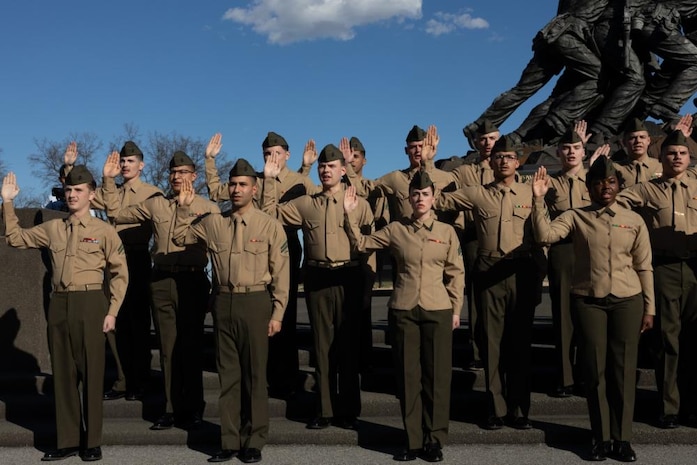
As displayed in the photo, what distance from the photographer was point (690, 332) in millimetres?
5109

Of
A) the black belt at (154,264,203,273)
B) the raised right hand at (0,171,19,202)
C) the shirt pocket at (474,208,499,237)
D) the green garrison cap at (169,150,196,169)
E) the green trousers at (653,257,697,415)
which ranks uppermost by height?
the green garrison cap at (169,150,196,169)

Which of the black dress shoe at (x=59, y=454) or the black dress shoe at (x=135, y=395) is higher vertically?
the black dress shoe at (x=135, y=395)

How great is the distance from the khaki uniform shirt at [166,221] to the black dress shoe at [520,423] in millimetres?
2569

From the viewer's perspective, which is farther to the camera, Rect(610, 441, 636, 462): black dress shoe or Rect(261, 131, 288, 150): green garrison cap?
Rect(261, 131, 288, 150): green garrison cap

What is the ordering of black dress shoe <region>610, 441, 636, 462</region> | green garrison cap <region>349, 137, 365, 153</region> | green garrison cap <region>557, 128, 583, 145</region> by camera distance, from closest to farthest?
black dress shoe <region>610, 441, 636, 462</region>, green garrison cap <region>557, 128, 583, 145</region>, green garrison cap <region>349, 137, 365, 153</region>

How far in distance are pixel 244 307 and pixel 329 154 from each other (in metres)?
1.35

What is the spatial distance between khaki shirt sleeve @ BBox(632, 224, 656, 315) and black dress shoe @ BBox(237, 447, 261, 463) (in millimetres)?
2760

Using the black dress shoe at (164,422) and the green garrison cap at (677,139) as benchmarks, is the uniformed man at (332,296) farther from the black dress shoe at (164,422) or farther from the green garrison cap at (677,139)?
the green garrison cap at (677,139)

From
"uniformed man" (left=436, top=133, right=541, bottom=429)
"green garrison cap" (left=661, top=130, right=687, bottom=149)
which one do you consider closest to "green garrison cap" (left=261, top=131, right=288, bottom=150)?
"uniformed man" (left=436, top=133, right=541, bottom=429)

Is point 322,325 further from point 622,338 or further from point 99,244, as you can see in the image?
point 622,338

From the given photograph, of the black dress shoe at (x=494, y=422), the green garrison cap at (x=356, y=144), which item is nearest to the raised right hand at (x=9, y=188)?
the green garrison cap at (x=356, y=144)

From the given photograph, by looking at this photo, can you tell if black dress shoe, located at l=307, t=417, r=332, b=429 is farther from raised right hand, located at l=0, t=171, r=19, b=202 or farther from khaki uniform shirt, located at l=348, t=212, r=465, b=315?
raised right hand, located at l=0, t=171, r=19, b=202

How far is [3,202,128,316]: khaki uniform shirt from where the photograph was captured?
502 centimetres

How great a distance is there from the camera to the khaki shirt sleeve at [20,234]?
16.8 ft
